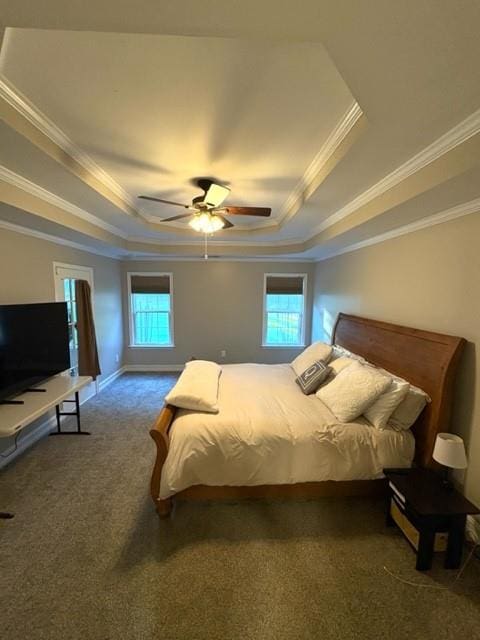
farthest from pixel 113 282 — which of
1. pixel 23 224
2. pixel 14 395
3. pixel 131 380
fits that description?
pixel 14 395

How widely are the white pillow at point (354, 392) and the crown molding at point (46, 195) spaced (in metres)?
3.18

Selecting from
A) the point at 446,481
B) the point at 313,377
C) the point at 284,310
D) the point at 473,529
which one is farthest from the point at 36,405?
the point at 284,310

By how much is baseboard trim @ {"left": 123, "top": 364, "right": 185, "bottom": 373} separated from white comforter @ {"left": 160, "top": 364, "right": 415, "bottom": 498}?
3895 mm

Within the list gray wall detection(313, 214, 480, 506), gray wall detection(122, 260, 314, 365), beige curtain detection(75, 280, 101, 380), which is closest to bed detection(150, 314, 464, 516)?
gray wall detection(313, 214, 480, 506)

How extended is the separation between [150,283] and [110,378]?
2.04 meters

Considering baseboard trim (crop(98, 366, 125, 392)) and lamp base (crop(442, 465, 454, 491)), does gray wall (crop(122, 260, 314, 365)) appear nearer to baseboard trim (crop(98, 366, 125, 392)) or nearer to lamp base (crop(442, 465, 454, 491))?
baseboard trim (crop(98, 366, 125, 392))

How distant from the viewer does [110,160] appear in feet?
7.74

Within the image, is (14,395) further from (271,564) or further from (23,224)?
(271,564)

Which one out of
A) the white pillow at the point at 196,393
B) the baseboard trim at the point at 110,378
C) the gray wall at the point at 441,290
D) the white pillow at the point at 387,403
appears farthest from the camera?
the baseboard trim at the point at 110,378

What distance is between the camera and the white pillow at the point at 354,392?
7.64 ft

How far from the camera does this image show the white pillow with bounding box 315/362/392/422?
233cm

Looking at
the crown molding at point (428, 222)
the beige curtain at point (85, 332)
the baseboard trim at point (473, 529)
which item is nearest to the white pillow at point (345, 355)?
the crown molding at point (428, 222)

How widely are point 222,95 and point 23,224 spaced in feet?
8.18

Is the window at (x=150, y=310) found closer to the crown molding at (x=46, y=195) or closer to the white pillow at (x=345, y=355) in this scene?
the crown molding at (x=46, y=195)
